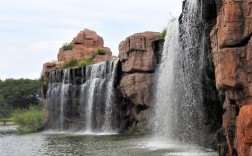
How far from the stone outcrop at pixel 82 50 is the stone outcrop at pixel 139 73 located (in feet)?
43.5

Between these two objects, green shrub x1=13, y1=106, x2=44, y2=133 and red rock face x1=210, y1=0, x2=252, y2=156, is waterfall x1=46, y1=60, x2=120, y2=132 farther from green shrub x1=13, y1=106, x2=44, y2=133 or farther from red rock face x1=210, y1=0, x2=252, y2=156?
red rock face x1=210, y1=0, x2=252, y2=156

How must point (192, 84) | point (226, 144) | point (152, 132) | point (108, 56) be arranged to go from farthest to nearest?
point (108, 56)
point (152, 132)
point (192, 84)
point (226, 144)

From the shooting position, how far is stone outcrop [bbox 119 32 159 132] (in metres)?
27.6

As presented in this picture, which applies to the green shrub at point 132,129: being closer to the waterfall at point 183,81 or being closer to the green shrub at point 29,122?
the waterfall at point 183,81

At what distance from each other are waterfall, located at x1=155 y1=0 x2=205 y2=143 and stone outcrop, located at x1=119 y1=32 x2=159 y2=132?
0.94 m

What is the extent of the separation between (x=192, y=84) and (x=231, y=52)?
808cm

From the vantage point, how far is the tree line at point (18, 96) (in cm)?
7669

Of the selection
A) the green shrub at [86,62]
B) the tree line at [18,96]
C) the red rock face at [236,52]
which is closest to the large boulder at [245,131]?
the red rock face at [236,52]

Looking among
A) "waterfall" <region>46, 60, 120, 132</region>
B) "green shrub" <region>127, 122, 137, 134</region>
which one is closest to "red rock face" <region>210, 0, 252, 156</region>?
"green shrub" <region>127, 122, 137, 134</region>

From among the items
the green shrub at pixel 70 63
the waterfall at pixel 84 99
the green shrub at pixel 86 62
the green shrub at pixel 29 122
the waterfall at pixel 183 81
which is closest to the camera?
the waterfall at pixel 183 81

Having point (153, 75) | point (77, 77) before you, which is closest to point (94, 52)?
point (77, 77)

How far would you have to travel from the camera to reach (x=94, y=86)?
3378cm

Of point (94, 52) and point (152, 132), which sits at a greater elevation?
point (94, 52)

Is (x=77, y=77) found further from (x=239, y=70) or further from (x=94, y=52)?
(x=239, y=70)
